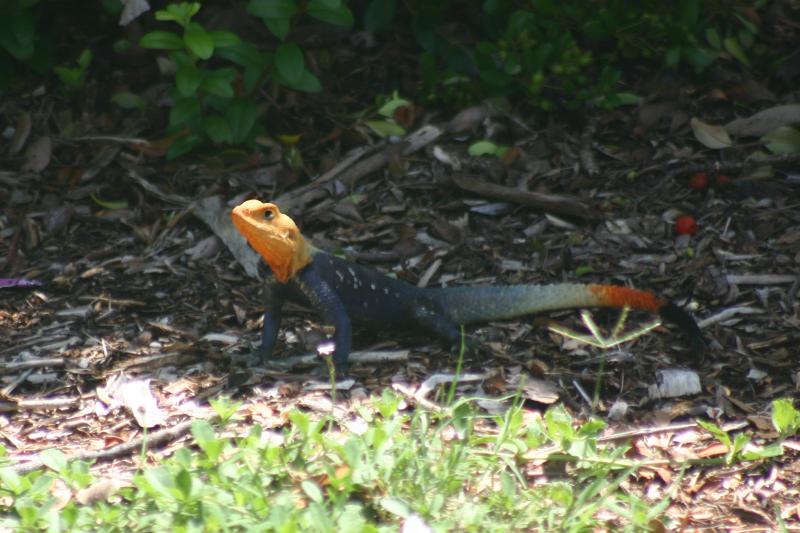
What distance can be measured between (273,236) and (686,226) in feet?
7.78

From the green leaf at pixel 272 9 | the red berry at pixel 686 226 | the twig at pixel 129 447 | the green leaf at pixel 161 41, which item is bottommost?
the red berry at pixel 686 226

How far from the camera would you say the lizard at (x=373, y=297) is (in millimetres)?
5316

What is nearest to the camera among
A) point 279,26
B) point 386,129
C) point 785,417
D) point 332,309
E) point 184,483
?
point 184,483

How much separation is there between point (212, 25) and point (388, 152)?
4.93ft

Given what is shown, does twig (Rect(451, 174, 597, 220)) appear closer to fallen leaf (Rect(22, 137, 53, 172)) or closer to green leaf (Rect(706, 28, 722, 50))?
green leaf (Rect(706, 28, 722, 50))

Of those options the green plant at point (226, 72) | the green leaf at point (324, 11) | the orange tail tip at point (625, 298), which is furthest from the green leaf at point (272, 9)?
the orange tail tip at point (625, 298)

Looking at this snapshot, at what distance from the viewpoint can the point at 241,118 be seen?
6.77 metres

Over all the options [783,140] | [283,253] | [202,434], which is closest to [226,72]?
[283,253]

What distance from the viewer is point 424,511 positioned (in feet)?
12.6

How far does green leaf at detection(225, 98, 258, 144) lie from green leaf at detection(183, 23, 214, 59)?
503 mm

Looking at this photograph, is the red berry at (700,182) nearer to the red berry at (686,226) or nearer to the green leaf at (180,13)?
the red berry at (686,226)

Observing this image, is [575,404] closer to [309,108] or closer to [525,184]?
[525,184]

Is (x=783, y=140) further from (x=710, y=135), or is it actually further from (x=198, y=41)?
(x=198, y=41)

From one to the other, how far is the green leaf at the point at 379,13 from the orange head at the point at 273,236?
231cm
